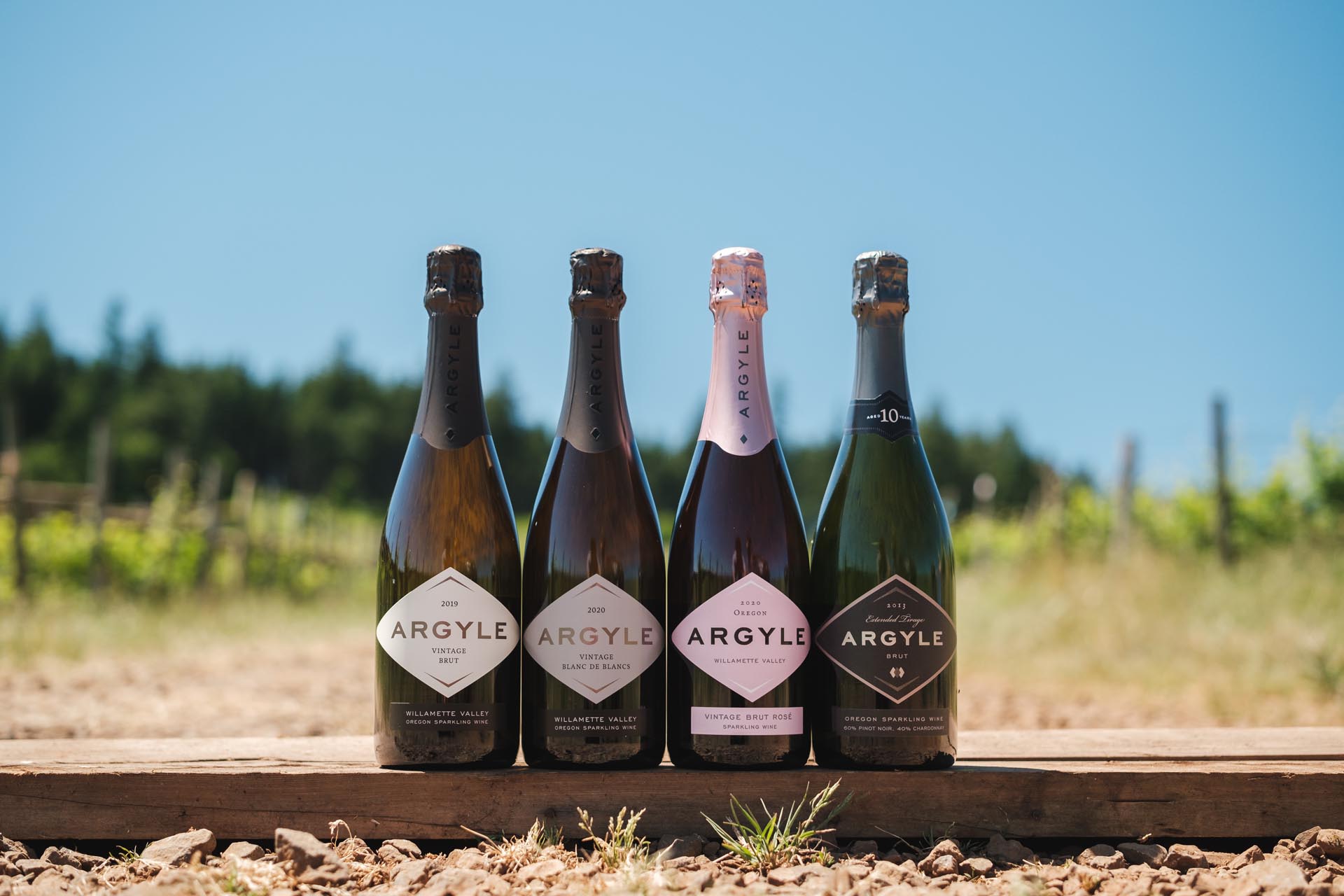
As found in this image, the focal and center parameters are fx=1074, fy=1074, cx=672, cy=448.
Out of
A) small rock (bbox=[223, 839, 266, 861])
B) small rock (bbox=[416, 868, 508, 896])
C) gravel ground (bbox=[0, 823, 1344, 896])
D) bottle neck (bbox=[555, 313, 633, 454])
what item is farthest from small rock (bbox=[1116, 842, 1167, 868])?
small rock (bbox=[223, 839, 266, 861])

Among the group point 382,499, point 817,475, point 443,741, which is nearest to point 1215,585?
point 443,741

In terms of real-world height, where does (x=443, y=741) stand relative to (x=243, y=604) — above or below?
above

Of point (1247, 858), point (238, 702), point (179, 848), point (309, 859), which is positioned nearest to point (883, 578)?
point (1247, 858)

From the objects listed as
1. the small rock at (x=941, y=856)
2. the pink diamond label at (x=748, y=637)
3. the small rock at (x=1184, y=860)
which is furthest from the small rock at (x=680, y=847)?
the small rock at (x=1184, y=860)

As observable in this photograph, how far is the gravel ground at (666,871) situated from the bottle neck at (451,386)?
0.89 meters

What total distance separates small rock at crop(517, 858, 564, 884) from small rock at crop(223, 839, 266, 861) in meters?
0.58

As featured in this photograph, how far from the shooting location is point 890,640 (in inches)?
89.3

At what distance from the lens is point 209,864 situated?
2.17 metres

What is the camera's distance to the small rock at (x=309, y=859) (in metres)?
2.05

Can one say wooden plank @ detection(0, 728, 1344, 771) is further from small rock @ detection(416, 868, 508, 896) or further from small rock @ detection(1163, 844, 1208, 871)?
small rock @ detection(416, 868, 508, 896)

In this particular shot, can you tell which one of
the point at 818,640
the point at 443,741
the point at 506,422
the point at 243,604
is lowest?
the point at 243,604

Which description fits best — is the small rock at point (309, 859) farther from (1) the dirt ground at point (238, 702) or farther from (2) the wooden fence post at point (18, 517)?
(2) the wooden fence post at point (18, 517)

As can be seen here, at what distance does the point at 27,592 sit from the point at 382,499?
137ft

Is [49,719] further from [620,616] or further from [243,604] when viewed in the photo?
[243,604]
